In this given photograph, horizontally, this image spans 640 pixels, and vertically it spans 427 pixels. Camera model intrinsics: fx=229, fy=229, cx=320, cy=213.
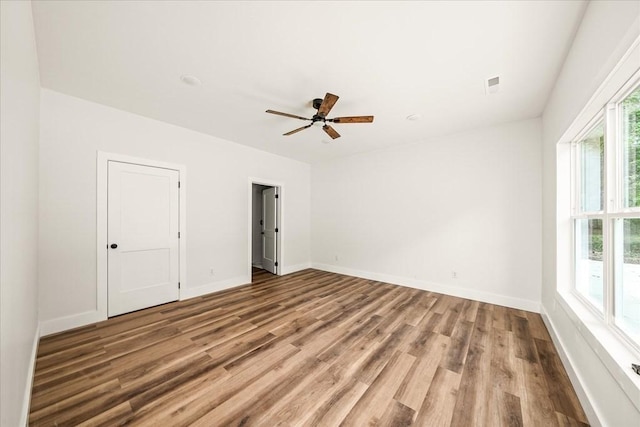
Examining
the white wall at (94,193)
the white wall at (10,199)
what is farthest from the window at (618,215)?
the white wall at (94,193)

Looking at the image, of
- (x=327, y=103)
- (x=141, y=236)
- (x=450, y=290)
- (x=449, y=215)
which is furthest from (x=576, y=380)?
A: (x=141, y=236)

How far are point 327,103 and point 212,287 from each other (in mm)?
3549

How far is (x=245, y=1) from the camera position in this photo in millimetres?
1539

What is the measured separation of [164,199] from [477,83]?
14.3ft

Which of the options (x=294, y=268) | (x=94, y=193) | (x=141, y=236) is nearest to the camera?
(x=94, y=193)

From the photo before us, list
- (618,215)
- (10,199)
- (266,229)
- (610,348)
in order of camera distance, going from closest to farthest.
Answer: (10,199), (610,348), (618,215), (266,229)

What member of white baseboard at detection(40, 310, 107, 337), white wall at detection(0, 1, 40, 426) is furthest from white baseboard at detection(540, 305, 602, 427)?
white baseboard at detection(40, 310, 107, 337)

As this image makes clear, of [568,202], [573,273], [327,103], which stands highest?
[327,103]

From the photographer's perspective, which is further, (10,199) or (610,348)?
(610,348)

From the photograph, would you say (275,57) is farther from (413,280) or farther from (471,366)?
(413,280)

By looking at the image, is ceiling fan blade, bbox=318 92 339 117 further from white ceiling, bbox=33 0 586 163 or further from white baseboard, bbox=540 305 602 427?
white baseboard, bbox=540 305 602 427

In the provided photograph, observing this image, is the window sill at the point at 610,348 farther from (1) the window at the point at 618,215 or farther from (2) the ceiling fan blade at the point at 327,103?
(2) the ceiling fan blade at the point at 327,103

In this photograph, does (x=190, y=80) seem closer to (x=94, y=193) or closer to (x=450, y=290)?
(x=94, y=193)

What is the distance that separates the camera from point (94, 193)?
9.51ft
